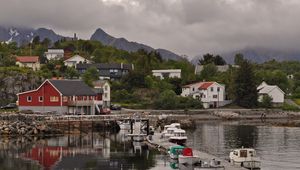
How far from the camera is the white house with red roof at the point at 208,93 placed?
438 feet

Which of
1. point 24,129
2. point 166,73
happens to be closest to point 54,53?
point 166,73

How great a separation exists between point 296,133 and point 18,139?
136 feet

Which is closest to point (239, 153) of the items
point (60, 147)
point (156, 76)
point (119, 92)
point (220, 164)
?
point (220, 164)

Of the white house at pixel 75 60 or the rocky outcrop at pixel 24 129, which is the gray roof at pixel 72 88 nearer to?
the rocky outcrop at pixel 24 129

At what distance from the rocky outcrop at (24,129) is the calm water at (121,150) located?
355cm

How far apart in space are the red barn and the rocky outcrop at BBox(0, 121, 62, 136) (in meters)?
12.3

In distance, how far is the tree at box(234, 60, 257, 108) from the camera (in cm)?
13362

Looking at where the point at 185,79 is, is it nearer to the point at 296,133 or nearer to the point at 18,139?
the point at 296,133

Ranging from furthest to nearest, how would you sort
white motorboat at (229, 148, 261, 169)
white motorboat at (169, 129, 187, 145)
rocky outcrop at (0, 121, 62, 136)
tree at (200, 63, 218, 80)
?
1. tree at (200, 63, 218, 80)
2. rocky outcrop at (0, 121, 62, 136)
3. white motorboat at (169, 129, 187, 145)
4. white motorboat at (229, 148, 261, 169)

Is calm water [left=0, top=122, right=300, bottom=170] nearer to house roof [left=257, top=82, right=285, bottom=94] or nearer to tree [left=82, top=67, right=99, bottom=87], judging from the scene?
tree [left=82, top=67, right=99, bottom=87]

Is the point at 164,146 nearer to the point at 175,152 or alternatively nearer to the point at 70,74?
the point at 175,152

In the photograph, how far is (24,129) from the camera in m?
81.6

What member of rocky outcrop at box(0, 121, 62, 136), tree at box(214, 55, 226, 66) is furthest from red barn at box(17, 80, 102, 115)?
tree at box(214, 55, 226, 66)

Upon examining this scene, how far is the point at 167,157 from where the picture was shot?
58.7 metres
